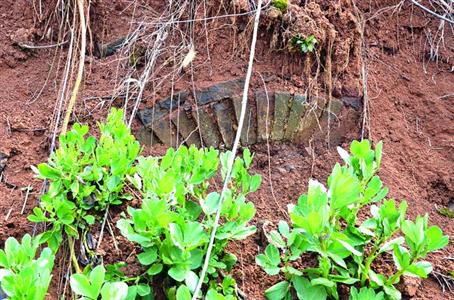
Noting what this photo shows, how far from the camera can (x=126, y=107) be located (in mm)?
2348

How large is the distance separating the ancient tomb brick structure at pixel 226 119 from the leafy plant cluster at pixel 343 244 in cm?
63

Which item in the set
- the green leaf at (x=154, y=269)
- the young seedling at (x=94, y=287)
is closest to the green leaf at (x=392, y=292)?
the green leaf at (x=154, y=269)

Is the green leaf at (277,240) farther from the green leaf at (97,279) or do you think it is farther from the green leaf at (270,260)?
the green leaf at (97,279)

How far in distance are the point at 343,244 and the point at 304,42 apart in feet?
3.59

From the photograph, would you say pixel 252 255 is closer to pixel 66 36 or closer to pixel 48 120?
pixel 48 120

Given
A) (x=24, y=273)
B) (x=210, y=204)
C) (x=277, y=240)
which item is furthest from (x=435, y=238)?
(x=24, y=273)

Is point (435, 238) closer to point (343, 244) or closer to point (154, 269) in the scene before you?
point (343, 244)

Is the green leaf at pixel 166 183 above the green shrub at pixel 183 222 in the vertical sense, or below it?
above

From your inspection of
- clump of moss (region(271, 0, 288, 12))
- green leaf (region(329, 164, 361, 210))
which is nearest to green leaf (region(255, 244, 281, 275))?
green leaf (region(329, 164, 361, 210))

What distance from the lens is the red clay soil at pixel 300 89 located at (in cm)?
208

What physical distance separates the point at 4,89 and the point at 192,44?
0.94 metres

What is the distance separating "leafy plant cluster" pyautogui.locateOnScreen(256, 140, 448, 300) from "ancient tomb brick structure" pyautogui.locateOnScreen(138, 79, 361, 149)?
0.63 meters

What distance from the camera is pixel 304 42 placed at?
7.63ft

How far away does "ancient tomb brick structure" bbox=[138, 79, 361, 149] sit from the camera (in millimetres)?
2322
